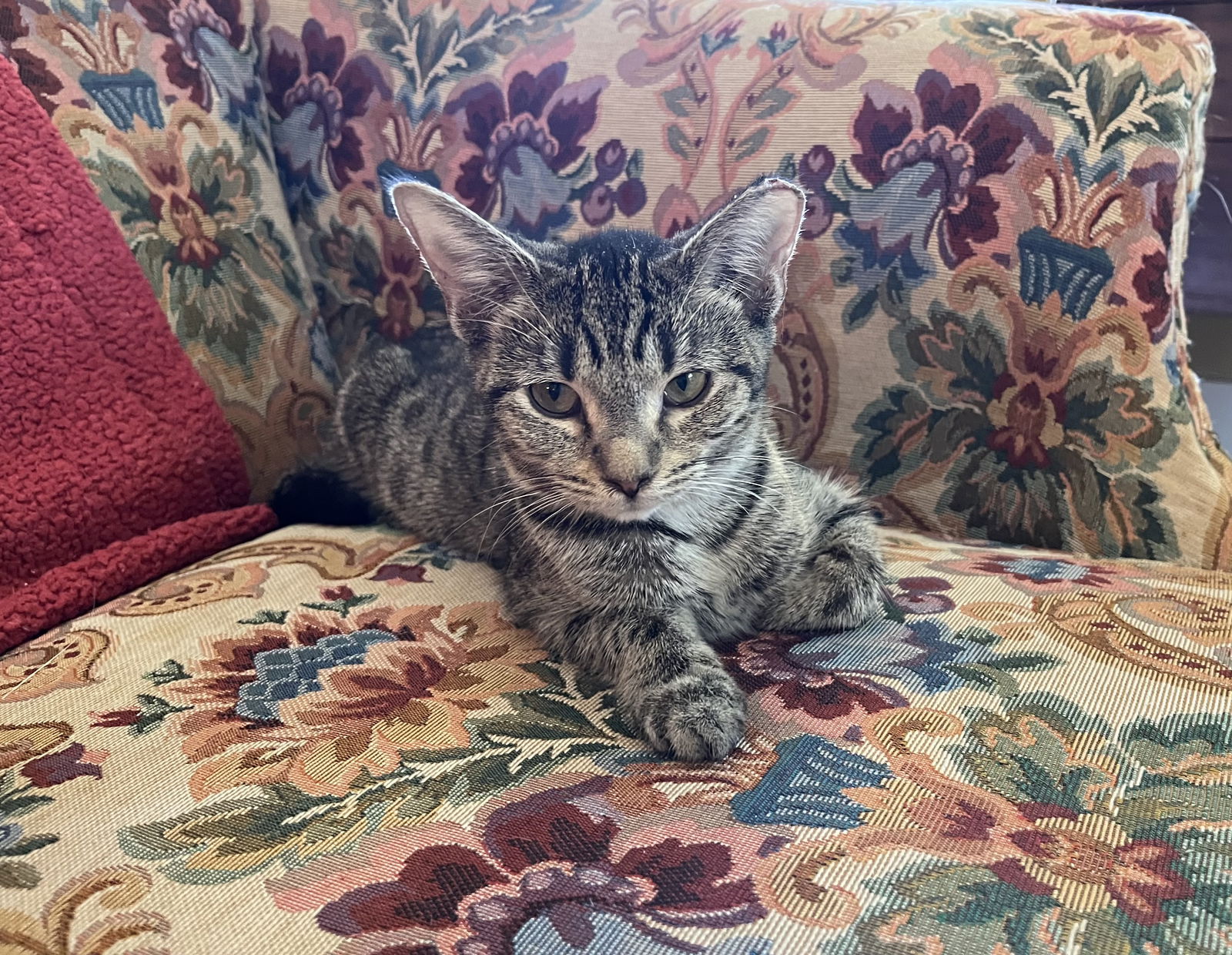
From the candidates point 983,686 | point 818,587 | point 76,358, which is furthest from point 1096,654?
point 76,358

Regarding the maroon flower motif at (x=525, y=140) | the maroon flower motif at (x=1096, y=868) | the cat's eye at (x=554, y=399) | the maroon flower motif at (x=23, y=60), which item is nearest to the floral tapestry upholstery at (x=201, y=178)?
the maroon flower motif at (x=23, y=60)

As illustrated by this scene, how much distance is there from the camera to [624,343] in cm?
94

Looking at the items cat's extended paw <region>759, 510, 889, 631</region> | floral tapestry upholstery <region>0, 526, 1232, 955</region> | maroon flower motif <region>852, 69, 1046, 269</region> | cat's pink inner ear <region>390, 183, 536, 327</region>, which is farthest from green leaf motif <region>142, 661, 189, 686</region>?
maroon flower motif <region>852, 69, 1046, 269</region>

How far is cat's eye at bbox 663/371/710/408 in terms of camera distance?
0.95 metres

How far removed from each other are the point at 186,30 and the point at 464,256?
60cm

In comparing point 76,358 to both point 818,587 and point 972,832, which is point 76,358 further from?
point 972,832

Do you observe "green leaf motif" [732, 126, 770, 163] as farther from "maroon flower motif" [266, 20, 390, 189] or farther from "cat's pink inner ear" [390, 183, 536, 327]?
"maroon flower motif" [266, 20, 390, 189]

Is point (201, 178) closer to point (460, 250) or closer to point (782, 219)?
point (460, 250)

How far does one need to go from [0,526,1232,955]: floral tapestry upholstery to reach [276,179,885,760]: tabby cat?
6 cm

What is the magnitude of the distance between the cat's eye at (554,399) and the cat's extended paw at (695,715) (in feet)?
1.01

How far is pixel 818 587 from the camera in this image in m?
0.96

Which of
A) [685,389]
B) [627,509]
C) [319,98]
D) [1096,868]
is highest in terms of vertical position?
[319,98]

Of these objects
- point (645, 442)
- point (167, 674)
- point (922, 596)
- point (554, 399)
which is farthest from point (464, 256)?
point (922, 596)

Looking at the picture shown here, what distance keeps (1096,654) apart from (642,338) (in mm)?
537
